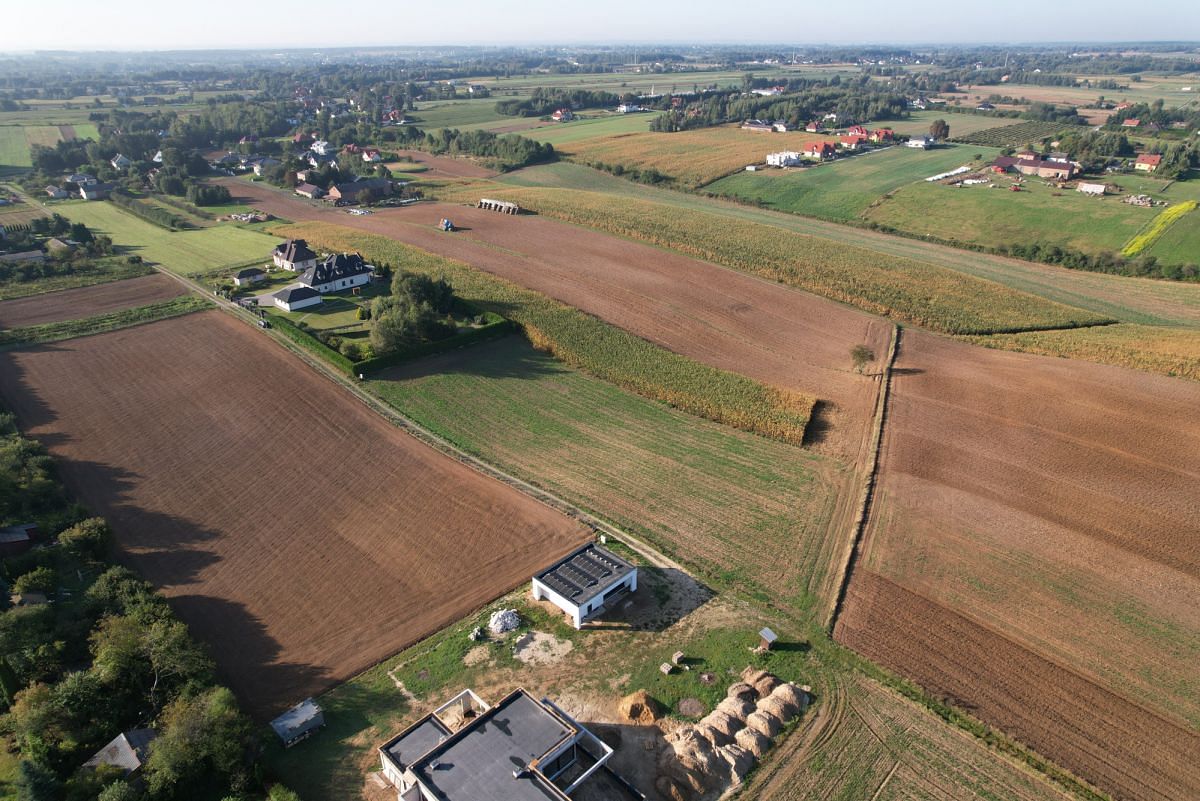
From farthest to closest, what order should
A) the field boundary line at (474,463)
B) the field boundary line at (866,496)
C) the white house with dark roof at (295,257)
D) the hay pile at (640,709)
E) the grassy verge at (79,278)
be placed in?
the white house with dark roof at (295,257)
the grassy verge at (79,278)
the field boundary line at (474,463)
the field boundary line at (866,496)
the hay pile at (640,709)

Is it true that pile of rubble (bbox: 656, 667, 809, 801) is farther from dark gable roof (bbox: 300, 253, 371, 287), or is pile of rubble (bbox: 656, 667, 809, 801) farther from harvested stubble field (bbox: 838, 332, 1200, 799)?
dark gable roof (bbox: 300, 253, 371, 287)

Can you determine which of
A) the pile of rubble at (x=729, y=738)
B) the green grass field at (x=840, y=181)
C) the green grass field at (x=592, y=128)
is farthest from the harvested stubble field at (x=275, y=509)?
the green grass field at (x=592, y=128)

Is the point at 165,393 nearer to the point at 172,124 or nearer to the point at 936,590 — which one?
the point at 936,590

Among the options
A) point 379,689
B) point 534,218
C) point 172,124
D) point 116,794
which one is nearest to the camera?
point 116,794

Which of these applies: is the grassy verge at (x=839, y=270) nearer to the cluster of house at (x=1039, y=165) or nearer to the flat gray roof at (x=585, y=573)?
the flat gray roof at (x=585, y=573)

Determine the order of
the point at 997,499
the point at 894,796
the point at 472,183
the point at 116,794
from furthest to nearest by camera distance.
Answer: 1. the point at 472,183
2. the point at 997,499
3. the point at 894,796
4. the point at 116,794

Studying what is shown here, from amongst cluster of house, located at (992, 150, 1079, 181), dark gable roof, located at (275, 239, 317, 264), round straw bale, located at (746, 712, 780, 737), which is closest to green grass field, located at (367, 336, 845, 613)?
round straw bale, located at (746, 712, 780, 737)

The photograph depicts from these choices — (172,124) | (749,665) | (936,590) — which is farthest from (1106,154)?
(172,124)
